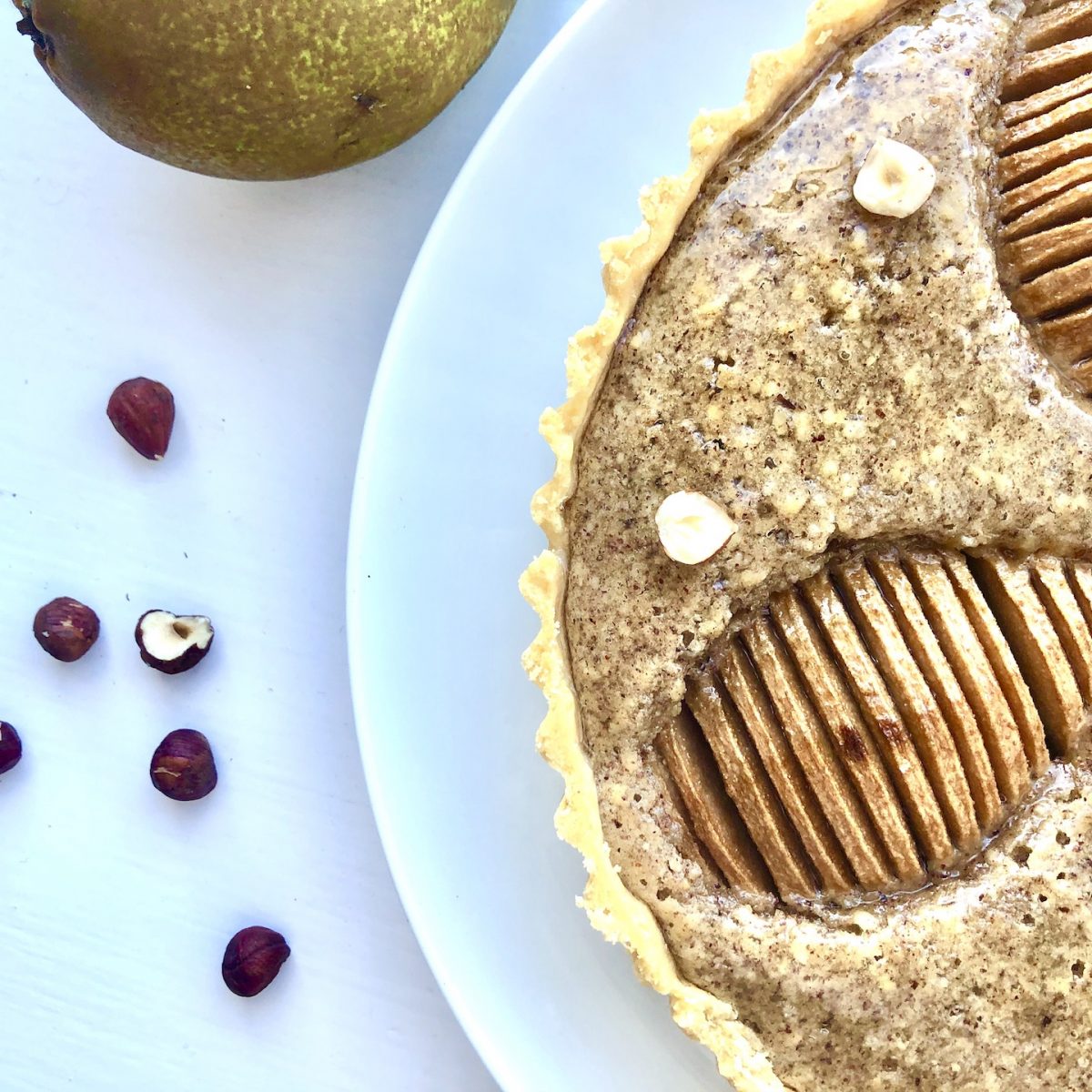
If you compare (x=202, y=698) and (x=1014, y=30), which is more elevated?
(x=1014, y=30)

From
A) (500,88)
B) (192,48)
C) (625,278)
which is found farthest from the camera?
(500,88)

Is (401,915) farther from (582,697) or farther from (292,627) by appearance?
(582,697)

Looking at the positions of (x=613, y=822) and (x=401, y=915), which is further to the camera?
(x=401, y=915)

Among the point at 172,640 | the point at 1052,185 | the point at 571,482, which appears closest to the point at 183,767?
the point at 172,640

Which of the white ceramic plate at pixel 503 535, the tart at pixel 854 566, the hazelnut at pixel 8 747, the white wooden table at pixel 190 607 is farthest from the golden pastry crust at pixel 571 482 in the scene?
the hazelnut at pixel 8 747

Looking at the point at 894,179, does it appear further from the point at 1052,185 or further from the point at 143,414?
the point at 143,414

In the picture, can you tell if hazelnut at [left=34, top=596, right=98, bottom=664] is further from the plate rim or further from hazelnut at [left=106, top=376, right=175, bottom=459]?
the plate rim

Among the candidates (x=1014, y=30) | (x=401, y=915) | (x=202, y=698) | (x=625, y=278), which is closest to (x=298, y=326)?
(x=202, y=698)

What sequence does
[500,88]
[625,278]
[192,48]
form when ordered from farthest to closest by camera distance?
1. [500,88]
2. [192,48]
3. [625,278]

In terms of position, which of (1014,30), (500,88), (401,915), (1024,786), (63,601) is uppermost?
(500,88)
